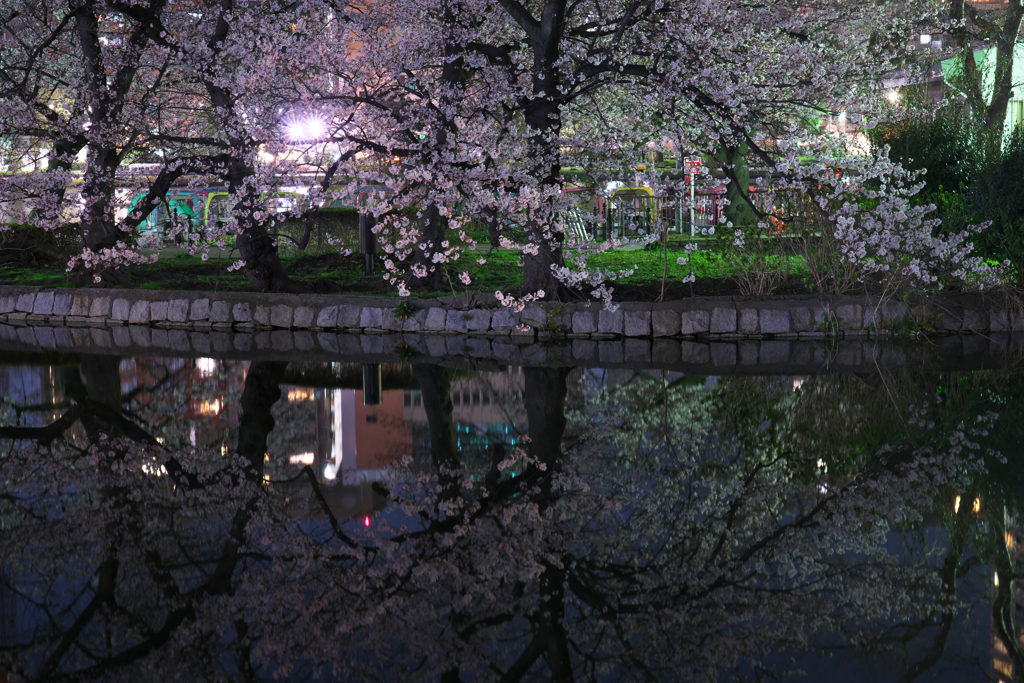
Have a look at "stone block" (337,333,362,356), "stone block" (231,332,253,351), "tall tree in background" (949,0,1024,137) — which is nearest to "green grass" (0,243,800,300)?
"stone block" (337,333,362,356)

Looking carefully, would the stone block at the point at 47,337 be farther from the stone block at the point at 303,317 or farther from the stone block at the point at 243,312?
the stone block at the point at 303,317

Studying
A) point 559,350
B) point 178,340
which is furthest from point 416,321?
point 178,340

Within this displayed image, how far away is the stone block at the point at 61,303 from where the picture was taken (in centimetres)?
1027

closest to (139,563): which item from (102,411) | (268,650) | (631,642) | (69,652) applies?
(69,652)

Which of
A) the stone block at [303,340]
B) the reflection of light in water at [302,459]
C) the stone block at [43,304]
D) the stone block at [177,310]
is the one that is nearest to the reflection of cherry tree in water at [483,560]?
the reflection of light in water at [302,459]

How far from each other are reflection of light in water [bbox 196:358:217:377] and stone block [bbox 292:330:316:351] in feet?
2.96

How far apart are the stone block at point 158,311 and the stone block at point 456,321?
324cm

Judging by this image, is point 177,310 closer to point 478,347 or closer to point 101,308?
point 101,308

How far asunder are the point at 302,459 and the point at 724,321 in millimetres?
5404

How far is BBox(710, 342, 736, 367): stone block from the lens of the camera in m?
7.24

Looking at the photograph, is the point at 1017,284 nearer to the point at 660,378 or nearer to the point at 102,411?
the point at 660,378

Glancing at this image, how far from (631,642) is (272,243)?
8.44 m

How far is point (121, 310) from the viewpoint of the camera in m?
10.0

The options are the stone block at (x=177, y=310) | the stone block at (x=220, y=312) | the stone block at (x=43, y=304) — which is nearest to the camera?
the stone block at (x=220, y=312)
